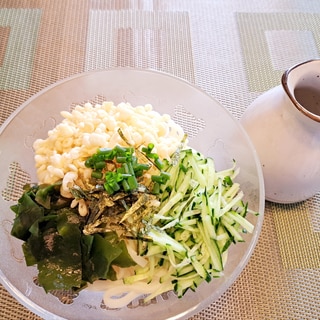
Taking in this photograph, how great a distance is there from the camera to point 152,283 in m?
0.92

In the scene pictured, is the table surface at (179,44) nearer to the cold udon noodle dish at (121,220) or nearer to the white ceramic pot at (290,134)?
the white ceramic pot at (290,134)

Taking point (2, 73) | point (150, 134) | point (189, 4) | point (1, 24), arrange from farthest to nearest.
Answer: point (189, 4)
point (1, 24)
point (2, 73)
point (150, 134)

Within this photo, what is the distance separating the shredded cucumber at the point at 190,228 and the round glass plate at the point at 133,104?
0.15 feet

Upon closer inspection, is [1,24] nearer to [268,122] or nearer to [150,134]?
[150,134]

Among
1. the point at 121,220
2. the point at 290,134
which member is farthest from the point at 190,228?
the point at 290,134

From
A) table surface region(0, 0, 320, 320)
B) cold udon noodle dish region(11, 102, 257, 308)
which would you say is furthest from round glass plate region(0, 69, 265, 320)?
table surface region(0, 0, 320, 320)

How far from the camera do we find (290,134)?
107 centimetres

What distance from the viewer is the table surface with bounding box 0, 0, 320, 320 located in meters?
1.42

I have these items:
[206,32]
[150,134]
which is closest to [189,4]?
[206,32]

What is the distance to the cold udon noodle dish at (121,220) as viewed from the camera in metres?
0.89

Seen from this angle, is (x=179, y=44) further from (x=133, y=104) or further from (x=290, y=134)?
(x=290, y=134)

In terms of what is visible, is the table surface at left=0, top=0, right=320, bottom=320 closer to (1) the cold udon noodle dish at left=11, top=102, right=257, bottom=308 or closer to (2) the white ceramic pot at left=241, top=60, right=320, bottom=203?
(2) the white ceramic pot at left=241, top=60, right=320, bottom=203

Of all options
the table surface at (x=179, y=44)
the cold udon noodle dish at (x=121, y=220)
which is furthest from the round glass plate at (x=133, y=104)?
the table surface at (x=179, y=44)

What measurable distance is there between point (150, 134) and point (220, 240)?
30 cm
